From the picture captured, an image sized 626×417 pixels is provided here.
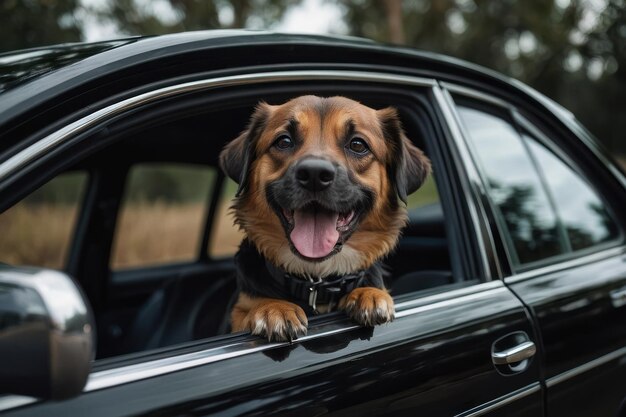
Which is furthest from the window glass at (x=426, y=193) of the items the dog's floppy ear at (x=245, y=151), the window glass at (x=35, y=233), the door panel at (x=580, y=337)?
the window glass at (x=35, y=233)

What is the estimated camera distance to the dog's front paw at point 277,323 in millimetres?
1577

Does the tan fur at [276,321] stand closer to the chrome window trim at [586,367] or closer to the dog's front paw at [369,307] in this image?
the dog's front paw at [369,307]

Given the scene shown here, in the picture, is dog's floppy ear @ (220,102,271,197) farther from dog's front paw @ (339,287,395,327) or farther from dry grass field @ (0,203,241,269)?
dry grass field @ (0,203,241,269)

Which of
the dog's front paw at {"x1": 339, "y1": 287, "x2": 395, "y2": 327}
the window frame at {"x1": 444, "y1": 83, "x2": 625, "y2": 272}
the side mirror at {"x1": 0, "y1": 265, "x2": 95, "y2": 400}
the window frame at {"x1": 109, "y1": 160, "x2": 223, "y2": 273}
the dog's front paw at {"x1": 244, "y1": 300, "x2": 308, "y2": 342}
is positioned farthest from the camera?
the window frame at {"x1": 109, "y1": 160, "x2": 223, "y2": 273}

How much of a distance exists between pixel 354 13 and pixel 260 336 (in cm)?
1619

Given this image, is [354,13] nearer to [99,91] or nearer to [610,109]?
[610,109]

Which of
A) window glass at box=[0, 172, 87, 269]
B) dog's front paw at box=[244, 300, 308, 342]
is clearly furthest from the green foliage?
dog's front paw at box=[244, 300, 308, 342]

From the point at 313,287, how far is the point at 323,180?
39 cm

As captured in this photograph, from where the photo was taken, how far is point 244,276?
205 centimetres

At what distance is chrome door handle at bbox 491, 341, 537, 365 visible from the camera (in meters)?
1.93

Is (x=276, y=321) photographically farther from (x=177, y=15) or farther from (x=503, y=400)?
(x=177, y=15)

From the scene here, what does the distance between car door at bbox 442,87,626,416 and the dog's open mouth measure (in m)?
A: 0.71

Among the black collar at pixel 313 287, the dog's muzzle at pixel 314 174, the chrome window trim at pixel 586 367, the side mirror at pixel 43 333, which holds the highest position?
the dog's muzzle at pixel 314 174

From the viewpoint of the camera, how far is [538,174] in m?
2.76
